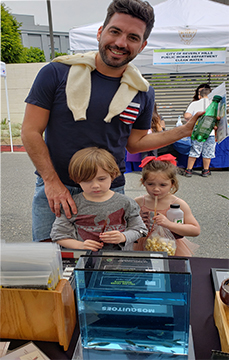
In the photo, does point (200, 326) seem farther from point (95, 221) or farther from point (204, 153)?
point (204, 153)

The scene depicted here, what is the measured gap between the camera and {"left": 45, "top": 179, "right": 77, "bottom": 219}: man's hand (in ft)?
4.08

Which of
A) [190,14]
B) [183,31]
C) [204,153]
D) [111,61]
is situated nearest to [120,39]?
[111,61]

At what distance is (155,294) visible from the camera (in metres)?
0.56

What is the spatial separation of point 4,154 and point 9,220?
461 centimetres

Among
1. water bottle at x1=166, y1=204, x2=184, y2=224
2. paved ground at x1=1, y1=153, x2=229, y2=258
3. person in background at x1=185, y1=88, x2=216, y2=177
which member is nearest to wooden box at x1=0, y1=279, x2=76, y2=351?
water bottle at x1=166, y1=204, x2=184, y2=224

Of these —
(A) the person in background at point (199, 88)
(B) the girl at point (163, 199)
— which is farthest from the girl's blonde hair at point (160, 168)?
(A) the person in background at point (199, 88)

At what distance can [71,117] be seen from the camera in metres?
1.32

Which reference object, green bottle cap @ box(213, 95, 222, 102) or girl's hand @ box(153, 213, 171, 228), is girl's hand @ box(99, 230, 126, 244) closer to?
girl's hand @ box(153, 213, 171, 228)

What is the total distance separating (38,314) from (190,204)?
335cm

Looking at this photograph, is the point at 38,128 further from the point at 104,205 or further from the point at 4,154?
the point at 4,154

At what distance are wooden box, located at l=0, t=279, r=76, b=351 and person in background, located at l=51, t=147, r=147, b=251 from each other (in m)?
0.52

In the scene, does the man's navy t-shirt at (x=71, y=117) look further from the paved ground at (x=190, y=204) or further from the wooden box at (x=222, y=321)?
the paved ground at (x=190, y=204)

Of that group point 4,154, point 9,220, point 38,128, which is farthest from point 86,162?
point 4,154

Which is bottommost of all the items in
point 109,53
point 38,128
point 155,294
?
point 155,294
